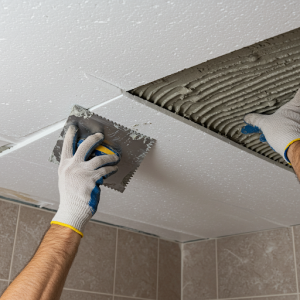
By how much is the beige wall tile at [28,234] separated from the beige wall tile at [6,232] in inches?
1.0

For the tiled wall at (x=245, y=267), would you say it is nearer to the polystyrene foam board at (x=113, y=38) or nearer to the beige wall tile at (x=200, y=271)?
the beige wall tile at (x=200, y=271)

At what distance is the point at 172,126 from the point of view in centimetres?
112

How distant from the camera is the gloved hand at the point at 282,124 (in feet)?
3.49

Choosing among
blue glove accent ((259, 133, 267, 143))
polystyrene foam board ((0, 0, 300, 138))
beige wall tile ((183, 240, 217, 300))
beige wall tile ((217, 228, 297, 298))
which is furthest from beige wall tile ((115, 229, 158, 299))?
polystyrene foam board ((0, 0, 300, 138))

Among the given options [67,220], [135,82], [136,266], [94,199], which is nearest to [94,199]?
[94,199]

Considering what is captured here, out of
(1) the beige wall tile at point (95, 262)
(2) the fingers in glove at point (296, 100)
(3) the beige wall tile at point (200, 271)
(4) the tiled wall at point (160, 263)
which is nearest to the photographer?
(2) the fingers in glove at point (296, 100)

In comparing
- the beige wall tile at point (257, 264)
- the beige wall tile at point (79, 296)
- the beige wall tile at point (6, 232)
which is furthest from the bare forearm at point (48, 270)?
the beige wall tile at point (257, 264)

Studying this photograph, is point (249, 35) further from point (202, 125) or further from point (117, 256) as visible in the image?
point (117, 256)

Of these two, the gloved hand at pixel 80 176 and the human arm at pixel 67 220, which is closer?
the human arm at pixel 67 220

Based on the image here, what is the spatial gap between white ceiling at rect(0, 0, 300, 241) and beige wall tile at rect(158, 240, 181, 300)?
60 cm

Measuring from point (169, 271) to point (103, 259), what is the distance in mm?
462

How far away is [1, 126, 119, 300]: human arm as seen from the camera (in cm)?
91

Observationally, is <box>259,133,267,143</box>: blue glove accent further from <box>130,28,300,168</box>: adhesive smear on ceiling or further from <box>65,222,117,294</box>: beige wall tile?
<box>65,222,117,294</box>: beige wall tile

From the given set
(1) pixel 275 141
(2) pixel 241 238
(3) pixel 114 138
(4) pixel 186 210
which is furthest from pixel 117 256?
(1) pixel 275 141
